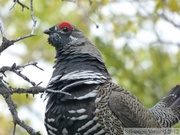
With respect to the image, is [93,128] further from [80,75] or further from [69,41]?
[69,41]

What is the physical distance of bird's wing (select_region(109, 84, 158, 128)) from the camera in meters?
5.08

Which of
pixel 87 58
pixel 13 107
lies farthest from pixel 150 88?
pixel 13 107

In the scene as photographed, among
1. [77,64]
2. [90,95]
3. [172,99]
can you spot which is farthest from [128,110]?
[172,99]

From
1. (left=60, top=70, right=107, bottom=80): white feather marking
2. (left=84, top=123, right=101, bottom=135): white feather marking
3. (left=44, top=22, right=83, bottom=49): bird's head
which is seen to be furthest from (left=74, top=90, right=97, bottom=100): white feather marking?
(left=44, top=22, right=83, bottom=49): bird's head

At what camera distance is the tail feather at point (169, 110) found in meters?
5.78

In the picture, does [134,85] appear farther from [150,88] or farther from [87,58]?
[87,58]

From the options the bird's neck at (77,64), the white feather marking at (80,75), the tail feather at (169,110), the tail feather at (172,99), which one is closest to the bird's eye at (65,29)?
the bird's neck at (77,64)

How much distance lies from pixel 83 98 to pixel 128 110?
550mm

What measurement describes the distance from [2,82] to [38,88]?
267 mm

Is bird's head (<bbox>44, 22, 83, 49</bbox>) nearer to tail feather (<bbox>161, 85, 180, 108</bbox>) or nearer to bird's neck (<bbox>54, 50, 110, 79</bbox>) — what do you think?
bird's neck (<bbox>54, 50, 110, 79</bbox>)

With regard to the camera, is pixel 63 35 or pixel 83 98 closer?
pixel 83 98

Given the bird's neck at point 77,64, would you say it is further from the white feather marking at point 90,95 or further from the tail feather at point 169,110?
the tail feather at point 169,110

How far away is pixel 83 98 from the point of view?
4.84 metres

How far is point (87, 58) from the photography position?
528cm
